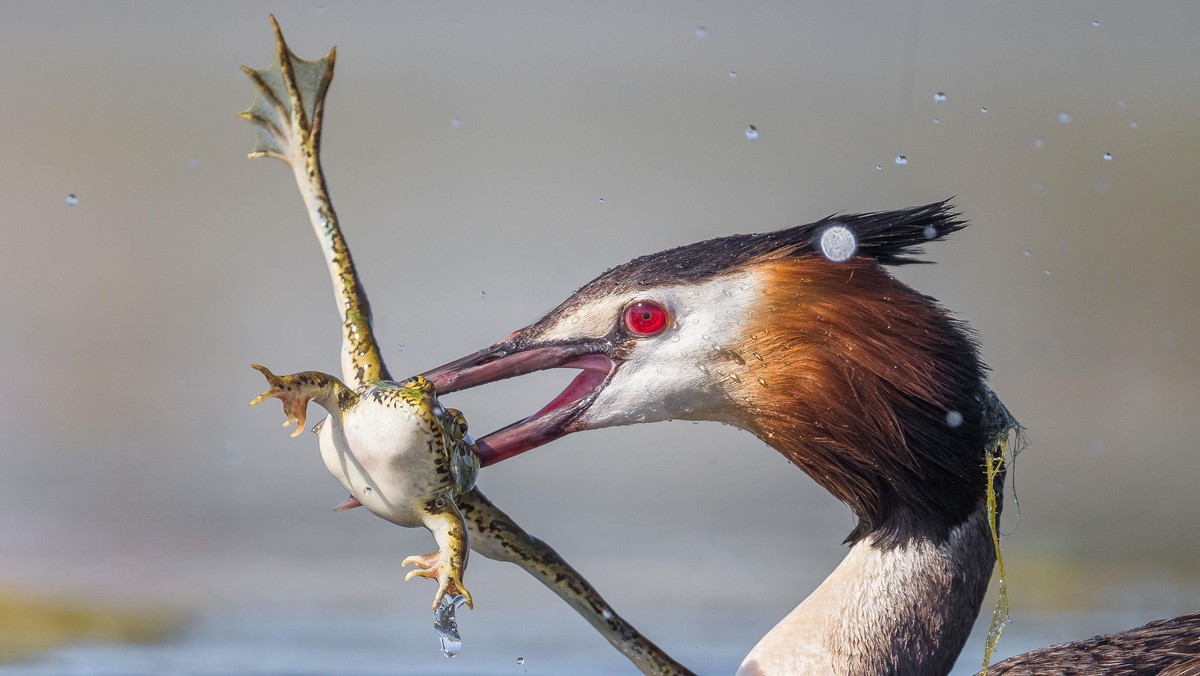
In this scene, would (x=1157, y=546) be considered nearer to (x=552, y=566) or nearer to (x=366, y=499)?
(x=552, y=566)

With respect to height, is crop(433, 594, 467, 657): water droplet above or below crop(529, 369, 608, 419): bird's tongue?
below

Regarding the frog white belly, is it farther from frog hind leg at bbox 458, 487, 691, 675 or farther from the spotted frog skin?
frog hind leg at bbox 458, 487, 691, 675

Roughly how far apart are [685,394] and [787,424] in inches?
7.6

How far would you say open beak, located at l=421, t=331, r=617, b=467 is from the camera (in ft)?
8.16

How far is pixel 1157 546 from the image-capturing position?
19.7 ft

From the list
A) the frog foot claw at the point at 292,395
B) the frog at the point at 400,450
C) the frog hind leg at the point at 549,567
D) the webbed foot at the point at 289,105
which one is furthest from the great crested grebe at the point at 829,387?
the webbed foot at the point at 289,105

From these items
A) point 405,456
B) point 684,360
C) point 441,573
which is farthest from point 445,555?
point 684,360

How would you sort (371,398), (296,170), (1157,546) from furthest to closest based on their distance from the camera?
(1157,546)
(296,170)
(371,398)

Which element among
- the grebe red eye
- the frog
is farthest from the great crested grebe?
the frog

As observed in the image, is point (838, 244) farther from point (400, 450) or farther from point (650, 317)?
point (400, 450)

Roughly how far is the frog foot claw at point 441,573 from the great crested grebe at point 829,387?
1.24 ft

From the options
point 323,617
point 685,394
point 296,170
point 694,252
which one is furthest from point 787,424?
point 323,617

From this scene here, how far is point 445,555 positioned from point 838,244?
937mm

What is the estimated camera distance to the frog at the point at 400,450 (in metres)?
2.07
